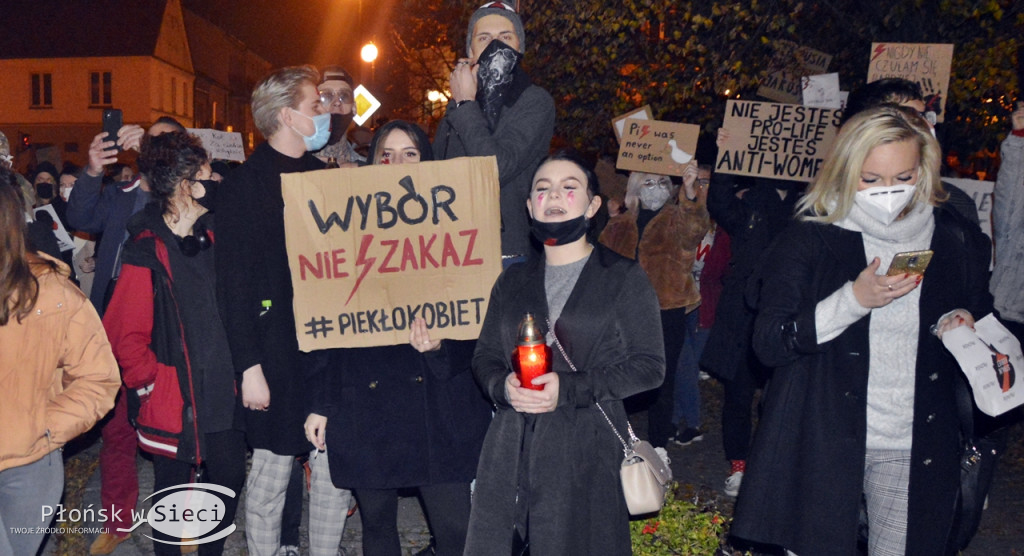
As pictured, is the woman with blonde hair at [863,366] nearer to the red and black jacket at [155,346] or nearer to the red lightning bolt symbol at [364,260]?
the red lightning bolt symbol at [364,260]

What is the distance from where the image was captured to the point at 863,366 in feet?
10.6

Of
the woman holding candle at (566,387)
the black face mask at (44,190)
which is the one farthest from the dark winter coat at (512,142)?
the black face mask at (44,190)

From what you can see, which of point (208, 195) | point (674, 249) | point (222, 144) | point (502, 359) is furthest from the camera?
point (222, 144)

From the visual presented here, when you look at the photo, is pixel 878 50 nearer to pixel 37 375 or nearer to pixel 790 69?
pixel 790 69

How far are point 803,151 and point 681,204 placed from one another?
114cm

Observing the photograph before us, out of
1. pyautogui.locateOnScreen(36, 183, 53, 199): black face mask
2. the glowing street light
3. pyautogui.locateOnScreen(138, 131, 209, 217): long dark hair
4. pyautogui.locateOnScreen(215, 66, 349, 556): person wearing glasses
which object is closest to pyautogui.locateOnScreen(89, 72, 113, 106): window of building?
the glowing street light

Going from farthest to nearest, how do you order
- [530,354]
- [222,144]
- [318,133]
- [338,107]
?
1. [222,144]
2. [338,107]
3. [318,133]
4. [530,354]

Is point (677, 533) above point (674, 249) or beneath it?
beneath

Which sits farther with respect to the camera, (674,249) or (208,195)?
(674,249)

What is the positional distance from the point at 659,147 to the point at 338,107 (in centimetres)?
343

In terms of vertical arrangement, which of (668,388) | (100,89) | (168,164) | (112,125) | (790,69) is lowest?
(668,388)

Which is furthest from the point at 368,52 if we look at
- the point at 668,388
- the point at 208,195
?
the point at 208,195

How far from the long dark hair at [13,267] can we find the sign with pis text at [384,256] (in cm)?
97

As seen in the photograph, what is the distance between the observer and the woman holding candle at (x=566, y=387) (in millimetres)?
3213
